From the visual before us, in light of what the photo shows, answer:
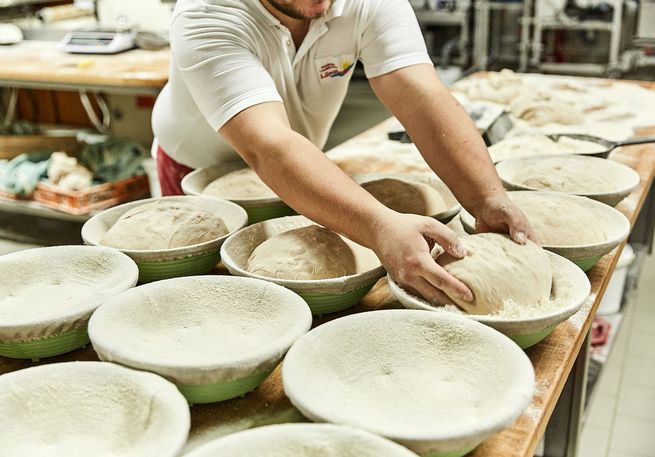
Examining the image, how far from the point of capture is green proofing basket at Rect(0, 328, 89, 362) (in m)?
1.01

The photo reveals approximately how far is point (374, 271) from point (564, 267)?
1.12ft

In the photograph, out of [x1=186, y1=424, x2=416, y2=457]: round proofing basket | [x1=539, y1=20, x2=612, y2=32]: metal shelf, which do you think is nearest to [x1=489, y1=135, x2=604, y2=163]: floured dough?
[x1=186, y1=424, x2=416, y2=457]: round proofing basket

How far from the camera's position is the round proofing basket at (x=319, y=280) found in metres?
1.11

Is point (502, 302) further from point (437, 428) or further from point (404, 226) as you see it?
point (437, 428)

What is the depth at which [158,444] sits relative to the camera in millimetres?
747

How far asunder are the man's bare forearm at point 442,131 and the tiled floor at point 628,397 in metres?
1.31

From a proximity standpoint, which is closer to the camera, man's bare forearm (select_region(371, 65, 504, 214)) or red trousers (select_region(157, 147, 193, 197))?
man's bare forearm (select_region(371, 65, 504, 214))

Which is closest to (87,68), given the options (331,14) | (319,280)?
(331,14)

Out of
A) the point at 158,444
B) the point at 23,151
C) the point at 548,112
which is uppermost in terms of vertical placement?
the point at 158,444

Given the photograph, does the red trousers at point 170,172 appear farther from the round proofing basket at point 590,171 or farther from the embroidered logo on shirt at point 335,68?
the round proofing basket at point 590,171

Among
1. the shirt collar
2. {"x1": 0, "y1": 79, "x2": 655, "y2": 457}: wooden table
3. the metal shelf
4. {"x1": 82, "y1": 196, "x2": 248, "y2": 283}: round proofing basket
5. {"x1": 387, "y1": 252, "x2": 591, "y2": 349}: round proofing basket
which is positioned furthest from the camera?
the metal shelf

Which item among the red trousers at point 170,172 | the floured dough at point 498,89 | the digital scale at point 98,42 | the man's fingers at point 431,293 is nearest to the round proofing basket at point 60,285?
the man's fingers at point 431,293

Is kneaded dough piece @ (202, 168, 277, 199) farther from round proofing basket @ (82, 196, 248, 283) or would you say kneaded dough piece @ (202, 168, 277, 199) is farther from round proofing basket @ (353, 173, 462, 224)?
round proofing basket @ (353, 173, 462, 224)

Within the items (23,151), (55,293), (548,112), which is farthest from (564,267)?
(23,151)
